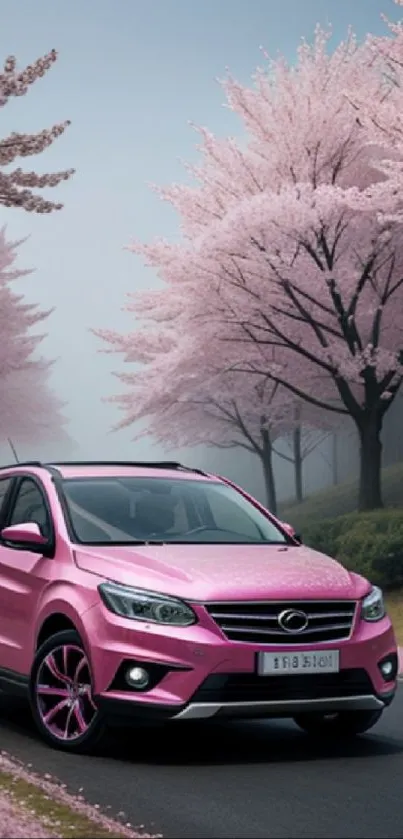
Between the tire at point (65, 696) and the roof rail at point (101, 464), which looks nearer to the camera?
the tire at point (65, 696)

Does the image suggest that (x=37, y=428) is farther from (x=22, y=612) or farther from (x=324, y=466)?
(x=22, y=612)

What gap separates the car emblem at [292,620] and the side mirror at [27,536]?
1700mm

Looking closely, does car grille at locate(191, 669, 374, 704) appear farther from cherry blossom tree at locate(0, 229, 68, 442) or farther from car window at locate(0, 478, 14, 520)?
cherry blossom tree at locate(0, 229, 68, 442)

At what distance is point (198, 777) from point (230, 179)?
24507mm

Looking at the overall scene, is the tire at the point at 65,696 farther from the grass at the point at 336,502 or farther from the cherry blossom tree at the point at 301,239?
the grass at the point at 336,502

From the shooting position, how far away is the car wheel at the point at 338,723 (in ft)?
30.1

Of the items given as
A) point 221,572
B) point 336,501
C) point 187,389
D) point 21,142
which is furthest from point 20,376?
point 221,572

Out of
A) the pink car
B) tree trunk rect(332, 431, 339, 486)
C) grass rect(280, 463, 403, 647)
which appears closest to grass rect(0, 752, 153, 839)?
the pink car

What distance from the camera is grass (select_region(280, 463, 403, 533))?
4131 cm

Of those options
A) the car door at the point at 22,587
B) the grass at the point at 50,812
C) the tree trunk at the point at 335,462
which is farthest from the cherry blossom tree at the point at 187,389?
the grass at the point at 50,812

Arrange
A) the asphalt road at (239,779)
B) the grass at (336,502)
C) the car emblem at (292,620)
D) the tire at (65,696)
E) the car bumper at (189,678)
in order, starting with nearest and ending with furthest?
the asphalt road at (239,779) < the car bumper at (189,678) < the car emblem at (292,620) < the tire at (65,696) < the grass at (336,502)

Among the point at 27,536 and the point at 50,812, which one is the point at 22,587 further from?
the point at 50,812

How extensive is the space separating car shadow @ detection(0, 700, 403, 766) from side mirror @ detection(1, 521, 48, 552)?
120 centimetres

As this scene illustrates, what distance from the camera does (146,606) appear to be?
796 cm
